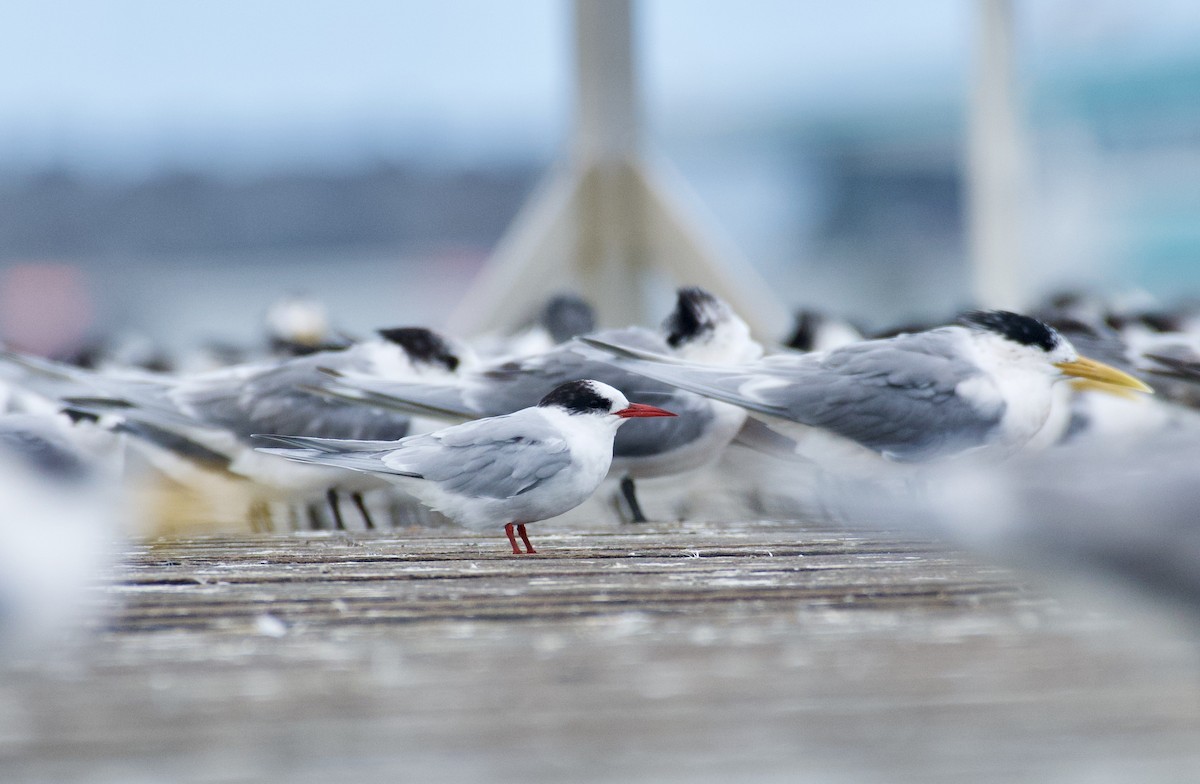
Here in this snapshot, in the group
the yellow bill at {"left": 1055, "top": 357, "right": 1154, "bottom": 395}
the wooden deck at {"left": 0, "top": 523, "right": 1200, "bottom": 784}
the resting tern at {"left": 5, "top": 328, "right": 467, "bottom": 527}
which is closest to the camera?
the wooden deck at {"left": 0, "top": 523, "right": 1200, "bottom": 784}

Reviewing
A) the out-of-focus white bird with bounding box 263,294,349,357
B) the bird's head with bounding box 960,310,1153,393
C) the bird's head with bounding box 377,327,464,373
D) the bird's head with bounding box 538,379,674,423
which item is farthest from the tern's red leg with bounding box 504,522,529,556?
the out-of-focus white bird with bounding box 263,294,349,357

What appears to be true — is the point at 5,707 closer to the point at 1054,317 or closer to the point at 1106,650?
the point at 1106,650

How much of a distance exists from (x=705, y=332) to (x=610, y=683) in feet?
2.91

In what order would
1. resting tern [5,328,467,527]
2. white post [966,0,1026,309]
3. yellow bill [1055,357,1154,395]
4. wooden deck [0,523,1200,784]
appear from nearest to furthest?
wooden deck [0,523,1200,784], yellow bill [1055,357,1154,395], resting tern [5,328,467,527], white post [966,0,1026,309]

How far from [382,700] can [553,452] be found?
521 millimetres

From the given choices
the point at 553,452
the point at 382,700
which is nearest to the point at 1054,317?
the point at 553,452

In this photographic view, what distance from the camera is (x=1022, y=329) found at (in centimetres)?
148

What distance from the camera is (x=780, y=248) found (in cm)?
1789

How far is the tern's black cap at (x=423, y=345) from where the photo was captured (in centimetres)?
174

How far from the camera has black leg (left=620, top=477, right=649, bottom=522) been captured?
1632 mm

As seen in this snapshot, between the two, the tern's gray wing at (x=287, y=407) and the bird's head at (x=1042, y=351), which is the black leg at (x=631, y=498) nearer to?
the tern's gray wing at (x=287, y=407)

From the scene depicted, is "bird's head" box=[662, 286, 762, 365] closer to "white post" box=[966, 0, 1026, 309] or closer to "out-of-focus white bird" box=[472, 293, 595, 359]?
"out-of-focus white bird" box=[472, 293, 595, 359]

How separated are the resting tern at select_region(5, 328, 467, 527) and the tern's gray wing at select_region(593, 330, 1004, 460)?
0.35m

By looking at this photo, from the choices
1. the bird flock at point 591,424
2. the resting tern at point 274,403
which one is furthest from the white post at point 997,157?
the resting tern at point 274,403
